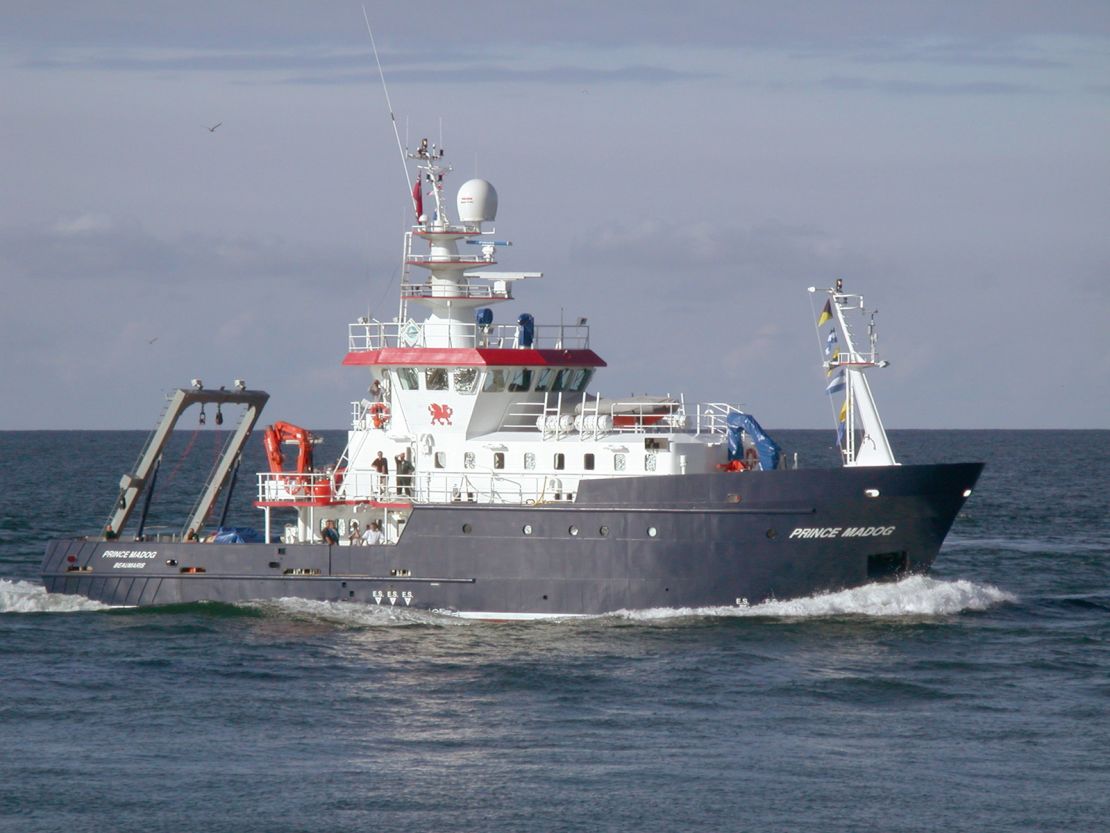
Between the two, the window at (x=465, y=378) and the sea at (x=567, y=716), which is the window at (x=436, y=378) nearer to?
the window at (x=465, y=378)

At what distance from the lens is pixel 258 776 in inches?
750

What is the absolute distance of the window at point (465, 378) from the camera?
28.9 m

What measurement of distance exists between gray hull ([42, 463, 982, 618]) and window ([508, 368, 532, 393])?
2844mm

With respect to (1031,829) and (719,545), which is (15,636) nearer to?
(719,545)

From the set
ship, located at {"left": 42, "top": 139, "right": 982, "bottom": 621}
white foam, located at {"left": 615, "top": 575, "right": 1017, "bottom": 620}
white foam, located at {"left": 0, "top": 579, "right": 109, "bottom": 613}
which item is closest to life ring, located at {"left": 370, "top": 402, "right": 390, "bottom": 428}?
ship, located at {"left": 42, "top": 139, "right": 982, "bottom": 621}

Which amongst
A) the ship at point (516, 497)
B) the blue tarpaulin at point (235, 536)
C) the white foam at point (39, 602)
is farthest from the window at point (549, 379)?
the white foam at point (39, 602)

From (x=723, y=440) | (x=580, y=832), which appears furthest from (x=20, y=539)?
(x=580, y=832)

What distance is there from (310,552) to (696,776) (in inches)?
467

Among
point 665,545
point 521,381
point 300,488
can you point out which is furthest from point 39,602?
point 665,545

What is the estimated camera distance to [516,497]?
92.5 feet

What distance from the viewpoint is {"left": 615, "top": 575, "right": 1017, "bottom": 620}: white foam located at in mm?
26922

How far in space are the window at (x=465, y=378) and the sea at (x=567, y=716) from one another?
13.9ft

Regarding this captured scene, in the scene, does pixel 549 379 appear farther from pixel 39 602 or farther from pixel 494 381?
pixel 39 602

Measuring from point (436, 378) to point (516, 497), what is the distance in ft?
9.31
